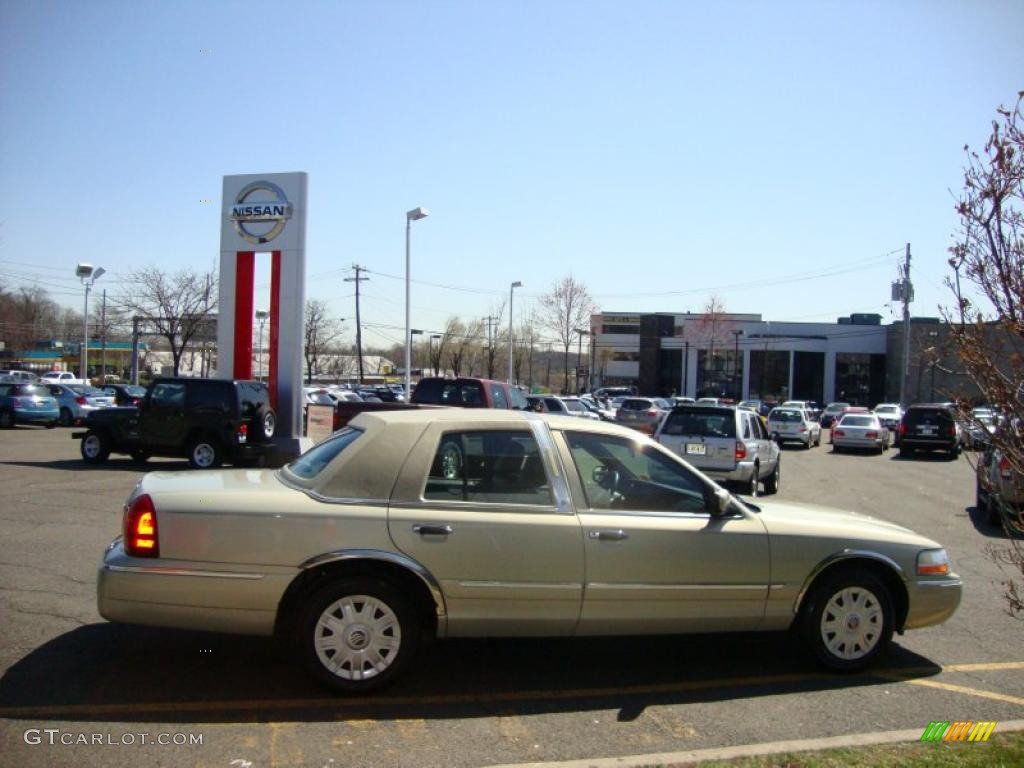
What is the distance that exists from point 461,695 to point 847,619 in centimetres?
251

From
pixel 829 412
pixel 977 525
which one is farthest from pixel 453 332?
pixel 977 525

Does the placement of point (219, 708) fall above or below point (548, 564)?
below

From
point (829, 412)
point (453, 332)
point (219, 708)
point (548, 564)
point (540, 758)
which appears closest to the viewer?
point (540, 758)

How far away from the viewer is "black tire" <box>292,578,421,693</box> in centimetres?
459

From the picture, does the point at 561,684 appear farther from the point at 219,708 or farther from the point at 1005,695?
the point at 1005,695

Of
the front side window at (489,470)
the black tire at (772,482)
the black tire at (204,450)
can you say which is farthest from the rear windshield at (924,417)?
the front side window at (489,470)

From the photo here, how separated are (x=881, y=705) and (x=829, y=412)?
55.2 metres

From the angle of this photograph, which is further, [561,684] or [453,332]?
[453,332]

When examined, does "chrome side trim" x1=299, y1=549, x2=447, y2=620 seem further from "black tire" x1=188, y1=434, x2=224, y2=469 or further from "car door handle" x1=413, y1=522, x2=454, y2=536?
"black tire" x1=188, y1=434, x2=224, y2=469

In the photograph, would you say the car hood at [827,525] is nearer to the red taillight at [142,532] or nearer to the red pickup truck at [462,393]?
the red taillight at [142,532]

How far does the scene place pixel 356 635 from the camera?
4.64 metres

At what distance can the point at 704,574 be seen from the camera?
16.5 ft

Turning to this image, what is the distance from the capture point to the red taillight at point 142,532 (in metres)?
4.63
